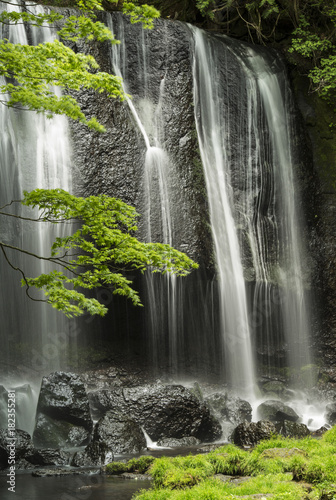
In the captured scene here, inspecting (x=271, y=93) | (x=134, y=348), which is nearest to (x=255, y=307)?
(x=134, y=348)

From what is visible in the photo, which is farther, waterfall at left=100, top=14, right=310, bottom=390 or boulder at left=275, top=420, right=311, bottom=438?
waterfall at left=100, top=14, right=310, bottom=390

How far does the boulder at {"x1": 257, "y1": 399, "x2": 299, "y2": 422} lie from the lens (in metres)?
14.0

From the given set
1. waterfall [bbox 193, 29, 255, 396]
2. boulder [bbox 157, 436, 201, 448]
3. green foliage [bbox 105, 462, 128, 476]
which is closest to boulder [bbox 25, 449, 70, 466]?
green foliage [bbox 105, 462, 128, 476]

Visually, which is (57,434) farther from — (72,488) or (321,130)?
(321,130)

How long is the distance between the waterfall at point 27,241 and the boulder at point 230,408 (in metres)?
4.31

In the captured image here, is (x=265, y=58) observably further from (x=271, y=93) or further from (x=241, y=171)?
(x=241, y=171)

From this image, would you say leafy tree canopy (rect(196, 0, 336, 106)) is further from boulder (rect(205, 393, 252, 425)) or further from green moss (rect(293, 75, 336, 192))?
boulder (rect(205, 393, 252, 425))

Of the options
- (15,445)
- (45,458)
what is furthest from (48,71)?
(45,458)

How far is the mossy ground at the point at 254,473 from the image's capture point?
6.52 meters

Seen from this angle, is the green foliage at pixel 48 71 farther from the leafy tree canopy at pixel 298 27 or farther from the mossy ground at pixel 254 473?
the leafy tree canopy at pixel 298 27

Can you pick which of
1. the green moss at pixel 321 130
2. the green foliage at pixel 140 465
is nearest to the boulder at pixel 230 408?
the green foliage at pixel 140 465

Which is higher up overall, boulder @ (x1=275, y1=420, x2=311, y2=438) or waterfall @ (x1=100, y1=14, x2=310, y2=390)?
waterfall @ (x1=100, y1=14, x2=310, y2=390)

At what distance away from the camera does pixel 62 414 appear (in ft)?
40.0

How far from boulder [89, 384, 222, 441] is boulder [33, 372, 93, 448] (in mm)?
745
